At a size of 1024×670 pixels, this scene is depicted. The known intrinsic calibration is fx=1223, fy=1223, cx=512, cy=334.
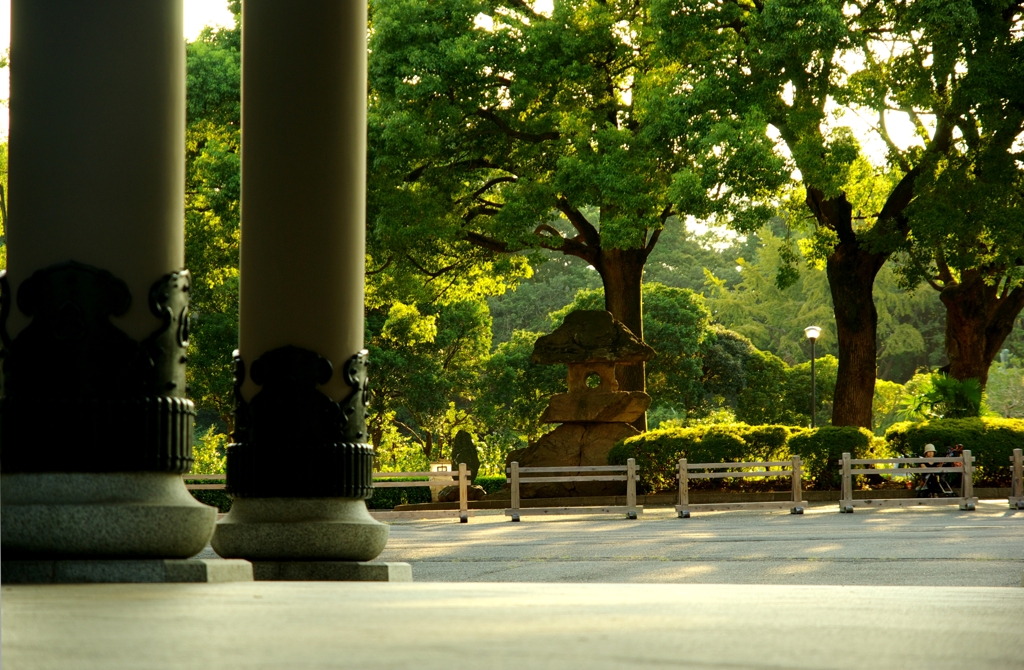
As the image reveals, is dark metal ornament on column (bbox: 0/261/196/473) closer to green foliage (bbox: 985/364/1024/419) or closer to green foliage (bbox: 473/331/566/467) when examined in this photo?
green foliage (bbox: 473/331/566/467)

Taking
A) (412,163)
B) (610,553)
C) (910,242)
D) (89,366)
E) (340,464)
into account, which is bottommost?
(610,553)

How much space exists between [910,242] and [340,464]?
70.7 feet

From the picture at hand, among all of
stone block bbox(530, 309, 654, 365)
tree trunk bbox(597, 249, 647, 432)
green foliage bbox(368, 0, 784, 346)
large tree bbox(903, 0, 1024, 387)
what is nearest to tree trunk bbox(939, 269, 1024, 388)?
large tree bbox(903, 0, 1024, 387)

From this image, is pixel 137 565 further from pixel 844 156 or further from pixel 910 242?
pixel 910 242

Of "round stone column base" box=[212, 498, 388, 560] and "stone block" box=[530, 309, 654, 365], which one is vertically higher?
"stone block" box=[530, 309, 654, 365]

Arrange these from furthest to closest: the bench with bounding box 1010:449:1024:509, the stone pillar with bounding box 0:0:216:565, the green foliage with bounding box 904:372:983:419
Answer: the green foliage with bounding box 904:372:983:419 → the bench with bounding box 1010:449:1024:509 → the stone pillar with bounding box 0:0:216:565

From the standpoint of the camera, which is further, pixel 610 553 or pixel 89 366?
pixel 610 553

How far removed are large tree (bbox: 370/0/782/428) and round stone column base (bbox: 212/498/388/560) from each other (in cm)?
1566

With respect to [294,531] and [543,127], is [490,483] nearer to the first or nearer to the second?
[543,127]

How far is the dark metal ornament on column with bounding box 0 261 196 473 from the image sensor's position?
18.2ft

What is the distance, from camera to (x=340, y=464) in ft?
24.5

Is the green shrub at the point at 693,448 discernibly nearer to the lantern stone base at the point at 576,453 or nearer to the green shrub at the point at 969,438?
the lantern stone base at the point at 576,453

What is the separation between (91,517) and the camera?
17.9 feet

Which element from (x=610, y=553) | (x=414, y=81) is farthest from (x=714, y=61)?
(x=610, y=553)
